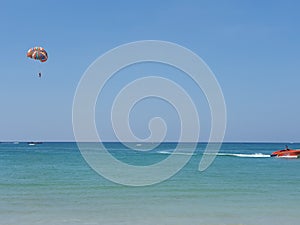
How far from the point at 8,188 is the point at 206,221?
12616 mm

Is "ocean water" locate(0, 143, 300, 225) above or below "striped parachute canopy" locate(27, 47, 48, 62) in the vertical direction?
below

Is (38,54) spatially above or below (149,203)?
above

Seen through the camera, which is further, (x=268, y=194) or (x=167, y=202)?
(x=268, y=194)

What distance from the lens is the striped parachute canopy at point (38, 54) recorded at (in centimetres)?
2648

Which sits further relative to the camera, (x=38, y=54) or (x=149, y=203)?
(x=38, y=54)

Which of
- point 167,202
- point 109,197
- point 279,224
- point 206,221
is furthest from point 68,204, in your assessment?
point 279,224

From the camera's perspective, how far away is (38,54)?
2648 cm

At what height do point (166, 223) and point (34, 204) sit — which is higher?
point (34, 204)

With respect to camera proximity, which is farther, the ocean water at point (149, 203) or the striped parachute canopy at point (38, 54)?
the striped parachute canopy at point (38, 54)

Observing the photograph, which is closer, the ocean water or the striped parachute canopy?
the ocean water

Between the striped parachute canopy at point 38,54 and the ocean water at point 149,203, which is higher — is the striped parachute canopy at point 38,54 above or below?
above

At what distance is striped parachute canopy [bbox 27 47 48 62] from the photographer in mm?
26484

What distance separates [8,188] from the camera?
885 inches

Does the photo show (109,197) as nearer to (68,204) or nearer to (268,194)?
(68,204)
